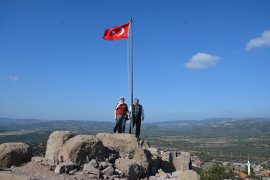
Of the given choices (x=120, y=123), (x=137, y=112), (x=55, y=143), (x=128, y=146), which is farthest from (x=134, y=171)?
(x=137, y=112)

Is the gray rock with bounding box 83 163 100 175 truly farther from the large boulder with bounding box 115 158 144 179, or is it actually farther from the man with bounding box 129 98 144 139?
the man with bounding box 129 98 144 139

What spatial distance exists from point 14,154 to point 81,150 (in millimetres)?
2956

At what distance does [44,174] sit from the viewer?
12.2m

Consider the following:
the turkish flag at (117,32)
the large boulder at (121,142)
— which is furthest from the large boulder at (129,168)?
the turkish flag at (117,32)

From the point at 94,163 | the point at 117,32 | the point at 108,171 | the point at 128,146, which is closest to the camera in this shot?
the point at 108,171

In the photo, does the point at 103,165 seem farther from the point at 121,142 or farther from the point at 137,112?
the point at 137,112

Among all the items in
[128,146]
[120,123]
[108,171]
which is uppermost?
[120,123]

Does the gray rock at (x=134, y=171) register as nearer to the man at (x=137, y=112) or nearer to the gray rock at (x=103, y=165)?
the gray rock at (x=103, y=165)

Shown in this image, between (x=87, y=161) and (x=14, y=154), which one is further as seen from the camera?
(x=14, y=154)

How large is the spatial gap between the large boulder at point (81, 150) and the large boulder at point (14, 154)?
1692 millimetres

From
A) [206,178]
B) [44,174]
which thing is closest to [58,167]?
[44,174]

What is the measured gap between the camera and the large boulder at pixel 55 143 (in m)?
14.3

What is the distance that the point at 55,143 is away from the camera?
14555 mm

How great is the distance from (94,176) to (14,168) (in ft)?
11.0
